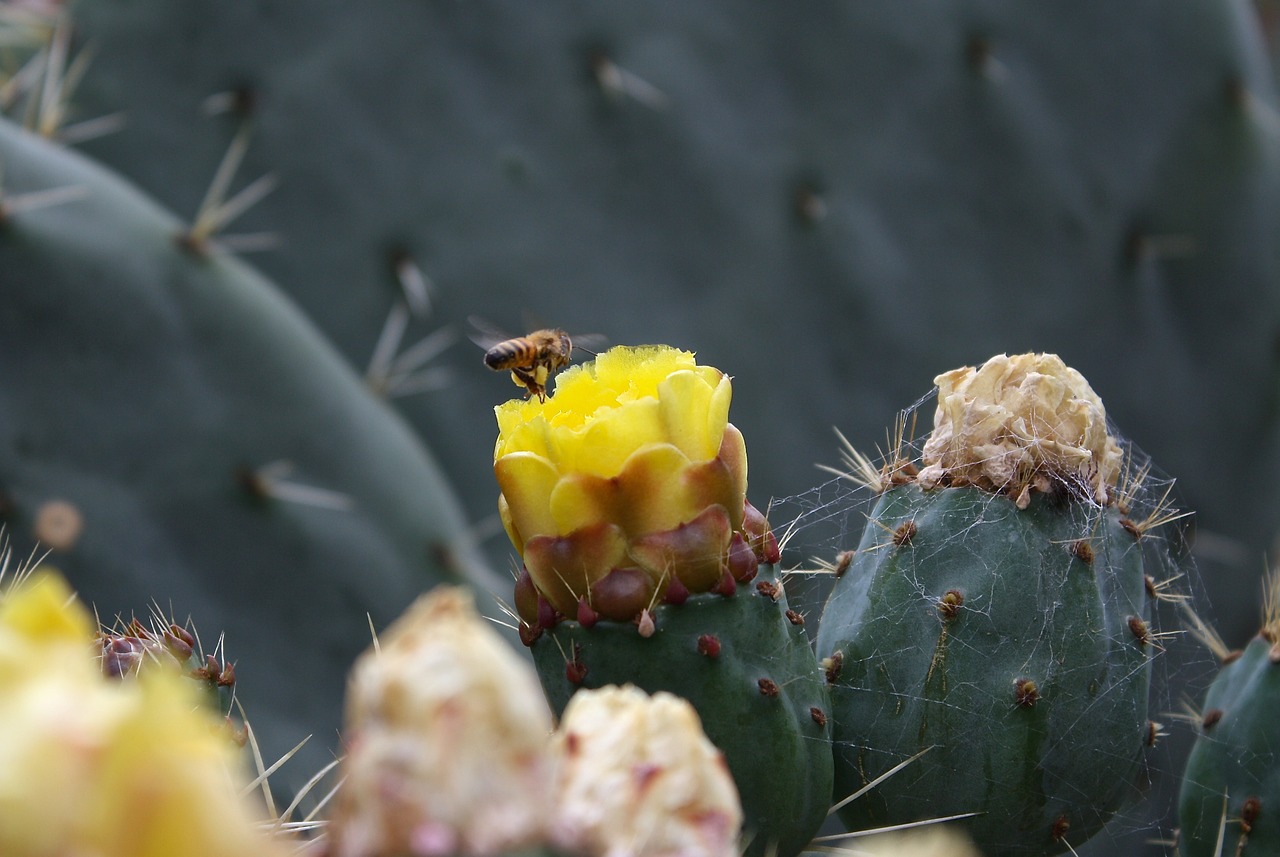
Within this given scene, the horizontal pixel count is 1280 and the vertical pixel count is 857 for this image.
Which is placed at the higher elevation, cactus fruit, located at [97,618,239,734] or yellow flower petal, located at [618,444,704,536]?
yellow flower petal, located at [618,444,704,536]

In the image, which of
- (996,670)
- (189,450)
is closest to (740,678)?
(996,670)

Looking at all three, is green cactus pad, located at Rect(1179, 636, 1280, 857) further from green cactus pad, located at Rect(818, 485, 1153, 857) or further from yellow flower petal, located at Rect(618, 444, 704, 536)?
yellow flower petal, located at Rect(618, 444, 704, 536)

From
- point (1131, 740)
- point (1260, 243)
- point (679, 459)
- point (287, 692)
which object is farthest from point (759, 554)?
point (1260, 243)

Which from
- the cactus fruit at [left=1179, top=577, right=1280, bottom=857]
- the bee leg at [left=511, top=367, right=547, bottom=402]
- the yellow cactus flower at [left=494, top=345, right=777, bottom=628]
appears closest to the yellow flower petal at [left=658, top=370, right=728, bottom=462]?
the yellow cactus flower at [left=494, top=345, right=777, bottom=628]

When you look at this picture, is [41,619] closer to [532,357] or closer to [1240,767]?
[532,357]

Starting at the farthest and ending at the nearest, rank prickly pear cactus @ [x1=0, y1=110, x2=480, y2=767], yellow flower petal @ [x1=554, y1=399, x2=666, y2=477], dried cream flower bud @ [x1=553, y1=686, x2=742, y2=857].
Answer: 1. prickly pear cactus @ [x1=0, y1=110, x2=480, y2=767]
2. yellow flower petal @ [x1=554, y1=399, x2=666, y2=477]
3. dried cream flower bud @ [x1=553, y1=686, x2=742, y2=857]

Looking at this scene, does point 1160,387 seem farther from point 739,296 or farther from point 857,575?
point 857,575
